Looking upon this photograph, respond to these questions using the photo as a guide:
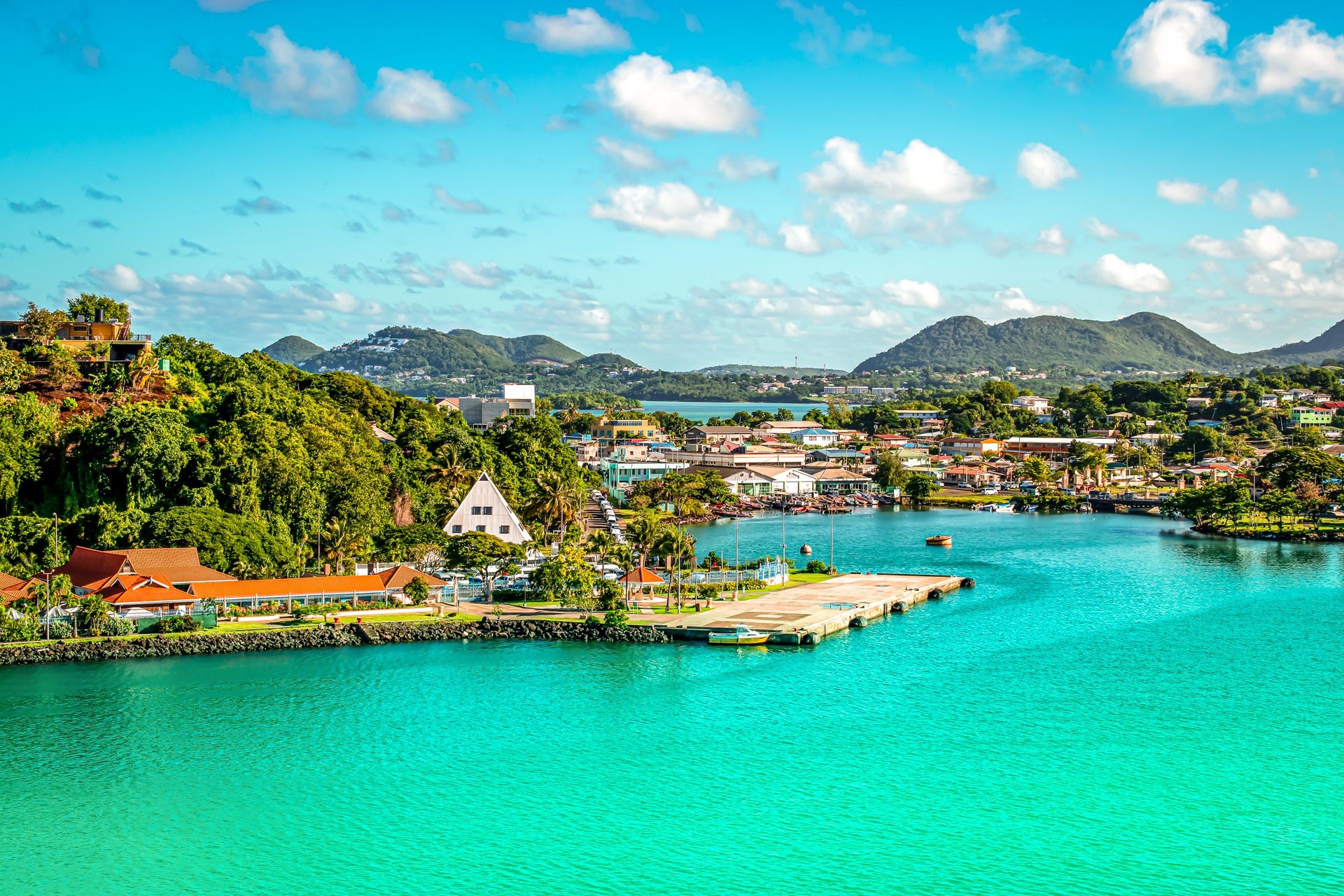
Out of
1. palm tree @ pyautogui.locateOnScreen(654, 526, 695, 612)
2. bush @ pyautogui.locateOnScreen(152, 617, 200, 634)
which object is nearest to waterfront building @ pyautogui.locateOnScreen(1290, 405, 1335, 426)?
palm tree @ pyautogui.locateOnScreen(654, 526, 695, 612)

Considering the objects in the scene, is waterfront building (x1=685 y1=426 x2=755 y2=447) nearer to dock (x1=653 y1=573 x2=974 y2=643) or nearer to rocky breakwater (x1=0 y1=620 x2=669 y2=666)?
dock (x1=653 y1=573 x2=974 y2=643)

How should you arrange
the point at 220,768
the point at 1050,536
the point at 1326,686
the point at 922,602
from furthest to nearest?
1. the point at 1050,536
2. the point at 922,602
3. the point at 1326,686
4. the point at 220,768

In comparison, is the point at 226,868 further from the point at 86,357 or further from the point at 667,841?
the point at 86,357

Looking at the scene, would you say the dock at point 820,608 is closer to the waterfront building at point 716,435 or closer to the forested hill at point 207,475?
the forested hill at point 207,475

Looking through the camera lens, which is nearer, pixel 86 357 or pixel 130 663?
pixel 130 663

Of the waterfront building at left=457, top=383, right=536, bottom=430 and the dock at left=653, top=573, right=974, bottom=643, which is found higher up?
the waterfront building at left=457, top=383, right=536, bottom=430

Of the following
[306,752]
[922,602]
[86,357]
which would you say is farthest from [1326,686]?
[86,357]
